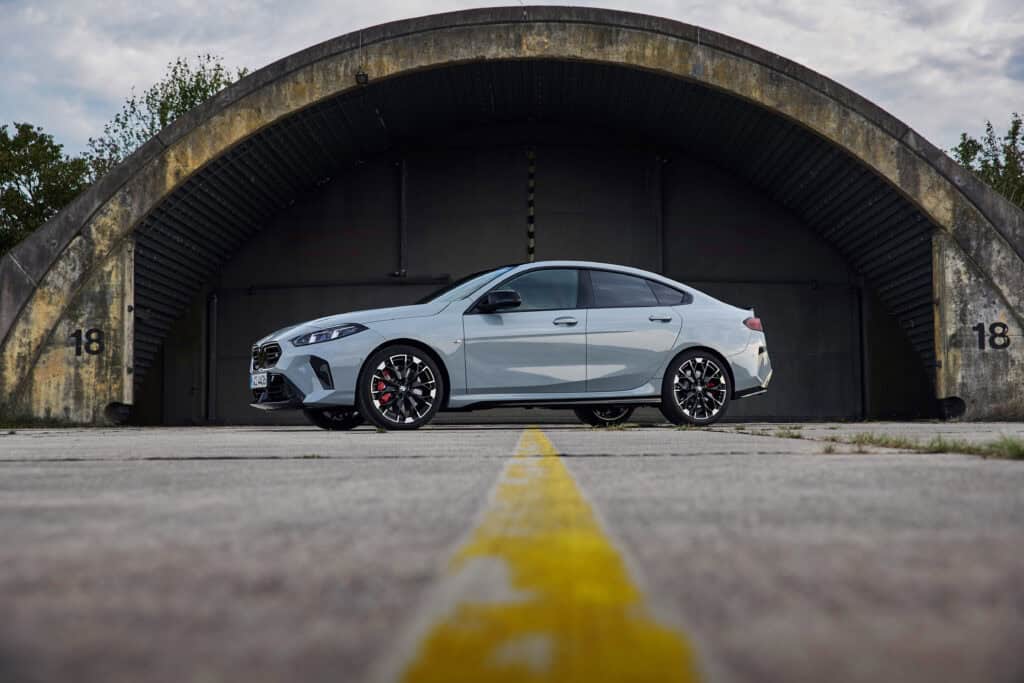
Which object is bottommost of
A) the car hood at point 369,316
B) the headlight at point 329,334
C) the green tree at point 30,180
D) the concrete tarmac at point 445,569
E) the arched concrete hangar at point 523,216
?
the concrete tarmac at point 445,569

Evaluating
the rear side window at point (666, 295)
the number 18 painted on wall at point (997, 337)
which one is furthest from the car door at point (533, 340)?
the number 18 painted on wall at point (997, 337)

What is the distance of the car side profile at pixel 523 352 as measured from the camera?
959cm

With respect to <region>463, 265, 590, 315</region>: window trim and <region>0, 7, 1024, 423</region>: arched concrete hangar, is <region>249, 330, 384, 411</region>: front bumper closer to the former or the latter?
<region>463, 265, 590, 315</region>: window trim

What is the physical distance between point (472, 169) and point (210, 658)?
747 inches

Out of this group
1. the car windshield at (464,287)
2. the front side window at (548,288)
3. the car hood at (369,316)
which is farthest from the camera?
the front side window at (548,288)

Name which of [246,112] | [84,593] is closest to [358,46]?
[246,112]

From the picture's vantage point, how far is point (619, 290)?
1062 cm

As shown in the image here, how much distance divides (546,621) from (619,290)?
9.49m

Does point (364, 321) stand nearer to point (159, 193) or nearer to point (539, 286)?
point (539, 286)

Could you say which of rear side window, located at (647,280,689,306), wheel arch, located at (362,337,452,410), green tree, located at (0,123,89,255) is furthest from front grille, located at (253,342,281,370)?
green tree, located at (0,123,89,255)

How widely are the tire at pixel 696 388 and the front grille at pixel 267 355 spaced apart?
3.75 m

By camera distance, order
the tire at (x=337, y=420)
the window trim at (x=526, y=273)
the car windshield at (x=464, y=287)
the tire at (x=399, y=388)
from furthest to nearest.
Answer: the tire at (x=337, y=420)
the car windshield at (x=464, y=287)
the window trim at (x=526, y=273)
the tire at (x=399, y=388)

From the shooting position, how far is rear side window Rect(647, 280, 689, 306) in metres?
10.7

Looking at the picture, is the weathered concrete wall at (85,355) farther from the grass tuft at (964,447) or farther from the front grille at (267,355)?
the grass tuft at (964,447)
